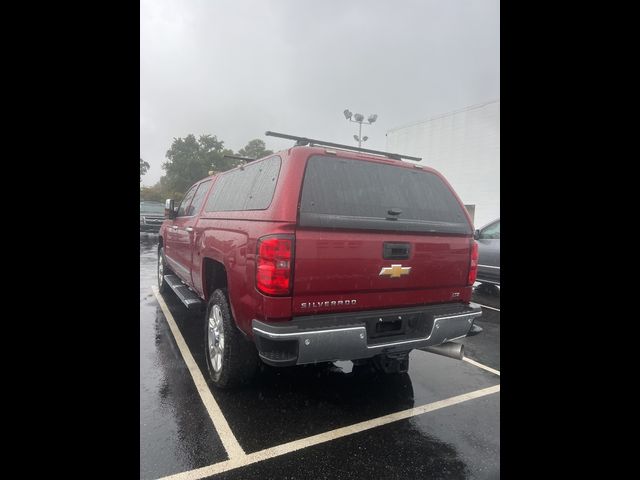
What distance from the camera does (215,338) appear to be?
3.22m

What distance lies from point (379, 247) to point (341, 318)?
0.59 m

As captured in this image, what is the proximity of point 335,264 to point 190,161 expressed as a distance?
1628 inches

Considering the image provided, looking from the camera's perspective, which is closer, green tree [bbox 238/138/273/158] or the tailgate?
the tailgate

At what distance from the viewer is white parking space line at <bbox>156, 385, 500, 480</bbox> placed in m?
2.14

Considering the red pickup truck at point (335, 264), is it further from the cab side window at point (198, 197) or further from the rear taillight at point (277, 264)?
the cab side window at point (198, 197)

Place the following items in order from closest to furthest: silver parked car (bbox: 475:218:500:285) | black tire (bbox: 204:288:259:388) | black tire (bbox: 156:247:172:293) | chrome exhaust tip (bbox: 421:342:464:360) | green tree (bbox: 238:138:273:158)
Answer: black tire (bbox: 204:288:259:388) → chrome exhaust tip (bbox: 421:342:464:360) → black tire (bbox: 156:247:172:293) → silver parked car (bbox: 475:218:500:285) → green tree (bbox: 238:138:273:158)

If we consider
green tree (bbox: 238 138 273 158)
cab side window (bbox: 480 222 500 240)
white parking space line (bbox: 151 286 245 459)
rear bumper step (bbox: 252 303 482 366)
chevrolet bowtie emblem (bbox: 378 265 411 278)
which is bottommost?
white parking space line (bbox: 151 286 245 459)

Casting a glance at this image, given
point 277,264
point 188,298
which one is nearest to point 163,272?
point 188,298

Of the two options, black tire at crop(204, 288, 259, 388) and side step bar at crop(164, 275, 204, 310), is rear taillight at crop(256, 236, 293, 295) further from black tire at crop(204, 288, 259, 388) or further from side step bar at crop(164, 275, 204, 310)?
side step bar at crop(164, 275, 204, 310)

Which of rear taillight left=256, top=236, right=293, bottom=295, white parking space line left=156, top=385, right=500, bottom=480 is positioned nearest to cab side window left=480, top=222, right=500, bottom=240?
white parking space line left=156, top=385, right=500, bottom=480

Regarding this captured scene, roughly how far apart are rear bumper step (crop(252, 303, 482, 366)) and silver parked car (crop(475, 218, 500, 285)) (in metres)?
4.89

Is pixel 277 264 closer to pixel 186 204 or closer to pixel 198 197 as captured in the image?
pixel 198 197

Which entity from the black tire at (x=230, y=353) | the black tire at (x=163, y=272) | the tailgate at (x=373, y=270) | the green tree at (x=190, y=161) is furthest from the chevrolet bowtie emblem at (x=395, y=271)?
the green tree at (x=190, y=161)
